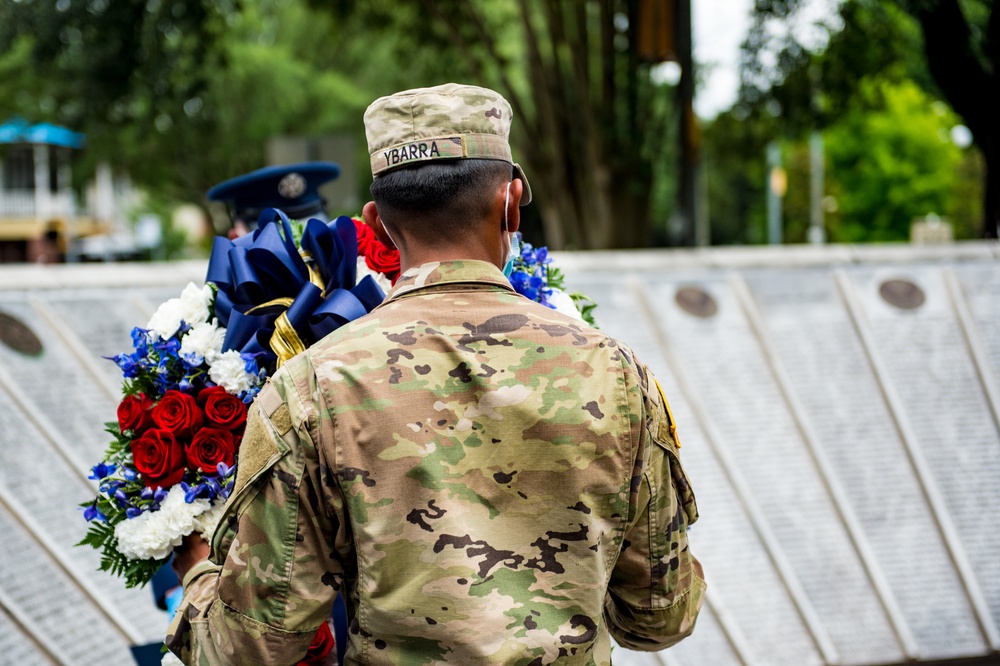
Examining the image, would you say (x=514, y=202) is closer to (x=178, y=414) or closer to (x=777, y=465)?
(x=178, y=414)

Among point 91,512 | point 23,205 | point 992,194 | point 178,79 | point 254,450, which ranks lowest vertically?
point 23,205

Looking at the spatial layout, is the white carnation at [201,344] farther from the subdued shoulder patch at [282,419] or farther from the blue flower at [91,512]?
the subdued shoulder patch at [282,419]

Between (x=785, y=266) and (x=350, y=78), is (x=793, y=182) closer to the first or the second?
(x=350, y=78)

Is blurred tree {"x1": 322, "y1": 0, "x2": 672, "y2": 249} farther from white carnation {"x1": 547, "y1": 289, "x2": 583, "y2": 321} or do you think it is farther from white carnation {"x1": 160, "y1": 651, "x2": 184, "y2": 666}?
white carnation {"x1": 160, "y1": 651, "x2": 184, "y2": 666}

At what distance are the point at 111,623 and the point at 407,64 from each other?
41.6 feet

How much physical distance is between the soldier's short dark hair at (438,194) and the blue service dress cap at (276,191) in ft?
7.33

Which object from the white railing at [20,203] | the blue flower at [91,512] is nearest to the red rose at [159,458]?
the blue flower at [91,512]

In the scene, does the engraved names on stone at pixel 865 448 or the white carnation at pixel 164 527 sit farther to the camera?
the engraved names on stone at pixel 865 448

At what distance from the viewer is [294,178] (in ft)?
13.6

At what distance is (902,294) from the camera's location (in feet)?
17.4

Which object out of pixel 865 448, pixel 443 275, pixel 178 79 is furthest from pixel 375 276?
pixel 178 79

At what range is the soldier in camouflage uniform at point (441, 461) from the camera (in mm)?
1660

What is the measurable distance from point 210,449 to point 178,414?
4.2 inches

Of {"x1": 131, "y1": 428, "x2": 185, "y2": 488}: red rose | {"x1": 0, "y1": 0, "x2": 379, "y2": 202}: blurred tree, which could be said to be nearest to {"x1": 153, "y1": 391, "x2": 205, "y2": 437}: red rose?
{"x1": 131, "y1": 428, "x2": 185, "y2": 488}: red rose
